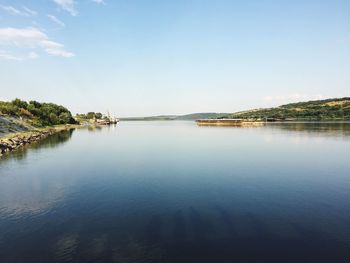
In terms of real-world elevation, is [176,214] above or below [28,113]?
below

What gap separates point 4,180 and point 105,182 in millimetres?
14320

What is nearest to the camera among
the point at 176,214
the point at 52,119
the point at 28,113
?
the point at 176,214

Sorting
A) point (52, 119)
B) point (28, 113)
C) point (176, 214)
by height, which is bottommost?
point (176, 214)

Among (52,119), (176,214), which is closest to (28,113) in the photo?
(52,119)

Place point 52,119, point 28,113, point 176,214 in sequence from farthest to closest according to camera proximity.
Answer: point 52,119 → point 28,113 → point 176,214

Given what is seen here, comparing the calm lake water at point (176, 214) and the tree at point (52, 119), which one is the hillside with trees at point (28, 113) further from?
the calm lake water at point (176, 214)

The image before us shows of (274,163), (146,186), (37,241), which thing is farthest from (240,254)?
(274,163)

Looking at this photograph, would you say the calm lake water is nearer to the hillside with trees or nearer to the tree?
the hillside with trees

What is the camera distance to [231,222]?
21375mm

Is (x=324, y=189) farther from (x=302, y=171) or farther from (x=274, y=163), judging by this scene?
(x=274, y=163)

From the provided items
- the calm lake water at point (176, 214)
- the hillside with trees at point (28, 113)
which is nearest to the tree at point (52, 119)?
the hillside with trees at point (28, 113)

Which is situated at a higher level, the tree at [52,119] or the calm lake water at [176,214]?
the tree at [52,119]

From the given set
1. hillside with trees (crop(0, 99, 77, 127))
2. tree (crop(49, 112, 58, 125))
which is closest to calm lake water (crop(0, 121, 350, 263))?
hillside with trees (crop(0, 99, 77, 127))

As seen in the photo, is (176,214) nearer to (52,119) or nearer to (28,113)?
(28,113)
